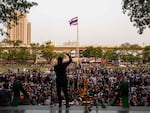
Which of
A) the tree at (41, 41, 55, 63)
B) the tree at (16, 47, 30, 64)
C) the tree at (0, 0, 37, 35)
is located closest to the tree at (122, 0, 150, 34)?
the tree at (0, 0, 37, 35)

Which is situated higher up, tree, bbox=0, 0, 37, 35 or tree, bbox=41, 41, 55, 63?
tree, bbox=41, 41, 55, 63

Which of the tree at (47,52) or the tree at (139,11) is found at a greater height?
the tree at (47,52)

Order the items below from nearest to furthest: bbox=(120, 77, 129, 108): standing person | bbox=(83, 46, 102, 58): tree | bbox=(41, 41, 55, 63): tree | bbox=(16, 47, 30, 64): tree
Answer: bbox=(120, 77, 129, 108): standing person, bbox=(16, 47, 30, 64): tree, bbox=(41, 41, 55, 63): tree, bbox=(83, 46, 102, 58): tree

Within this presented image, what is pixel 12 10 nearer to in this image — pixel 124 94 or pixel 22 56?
pixel 124 94

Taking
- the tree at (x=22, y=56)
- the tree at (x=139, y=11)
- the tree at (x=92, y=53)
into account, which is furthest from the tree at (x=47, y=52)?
the tree at (x=139, y=11)

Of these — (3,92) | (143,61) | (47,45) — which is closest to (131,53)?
(143,61)

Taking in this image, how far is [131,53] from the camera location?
118 m

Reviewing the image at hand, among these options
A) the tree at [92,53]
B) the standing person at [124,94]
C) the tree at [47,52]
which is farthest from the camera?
the tree at [92,53]

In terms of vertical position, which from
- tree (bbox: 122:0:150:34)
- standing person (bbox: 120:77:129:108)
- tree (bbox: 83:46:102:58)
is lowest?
standing person (bbox: 120:77:129:108)

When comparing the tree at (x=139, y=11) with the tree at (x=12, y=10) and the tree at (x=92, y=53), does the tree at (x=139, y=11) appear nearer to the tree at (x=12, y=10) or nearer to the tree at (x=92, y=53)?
the tree at (x=12, y=10)

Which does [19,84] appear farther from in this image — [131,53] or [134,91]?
[131,53]

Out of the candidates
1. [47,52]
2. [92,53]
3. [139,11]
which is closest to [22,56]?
[47,52]

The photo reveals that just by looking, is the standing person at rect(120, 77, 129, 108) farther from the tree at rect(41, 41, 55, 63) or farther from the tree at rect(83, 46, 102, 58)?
the tree at rect(83, 46, 102, 58)

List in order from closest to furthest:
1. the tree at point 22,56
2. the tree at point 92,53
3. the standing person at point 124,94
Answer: the standing person at point 124,94, the tree at point 22,56, the tree at point 92,53
